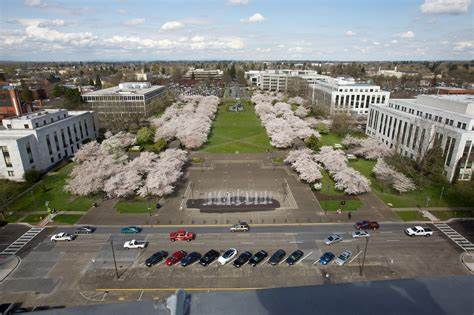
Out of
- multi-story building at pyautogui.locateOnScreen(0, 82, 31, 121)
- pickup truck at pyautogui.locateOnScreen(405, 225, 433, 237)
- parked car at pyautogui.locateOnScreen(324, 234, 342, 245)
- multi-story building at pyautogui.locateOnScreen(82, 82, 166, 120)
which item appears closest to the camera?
parked car at pyautogui.locateOnScreen(324, 234, 342, 245)


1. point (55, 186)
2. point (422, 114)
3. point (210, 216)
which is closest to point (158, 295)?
point (210, 216)

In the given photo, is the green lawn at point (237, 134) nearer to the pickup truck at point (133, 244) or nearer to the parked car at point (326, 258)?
the pickup truck at point (133, 244)

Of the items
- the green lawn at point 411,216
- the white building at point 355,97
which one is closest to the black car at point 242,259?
the green lawn at point 411,216

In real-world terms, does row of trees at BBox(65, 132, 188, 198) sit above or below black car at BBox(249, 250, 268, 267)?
above

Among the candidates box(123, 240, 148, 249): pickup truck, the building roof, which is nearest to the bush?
box(123, 240, 148, 249): pickup truck

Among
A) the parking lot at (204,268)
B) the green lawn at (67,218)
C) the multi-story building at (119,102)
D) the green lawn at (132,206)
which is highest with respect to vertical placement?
the multi-story building at (119,102)

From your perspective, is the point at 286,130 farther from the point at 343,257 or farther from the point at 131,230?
the point at 131,230

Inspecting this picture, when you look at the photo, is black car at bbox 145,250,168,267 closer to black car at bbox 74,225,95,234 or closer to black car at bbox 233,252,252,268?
black car at bbox 233,252,252,268
